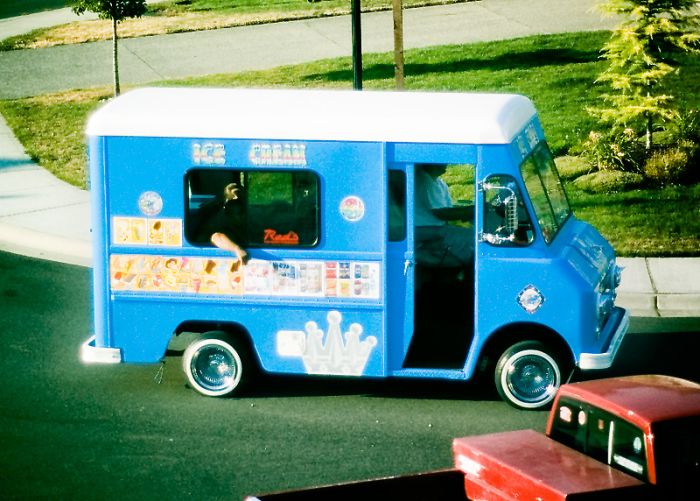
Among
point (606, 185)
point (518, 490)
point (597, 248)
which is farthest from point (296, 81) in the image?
point (518, 490)

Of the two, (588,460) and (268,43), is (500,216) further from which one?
(268,43)

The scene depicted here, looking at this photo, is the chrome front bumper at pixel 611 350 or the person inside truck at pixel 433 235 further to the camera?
the person inside truck at pixel 433 235

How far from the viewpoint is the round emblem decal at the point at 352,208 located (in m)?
10.3

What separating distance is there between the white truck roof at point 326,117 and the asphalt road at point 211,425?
2.30 meters

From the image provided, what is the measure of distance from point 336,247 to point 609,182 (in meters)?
7.11

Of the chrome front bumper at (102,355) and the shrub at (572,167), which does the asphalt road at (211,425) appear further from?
the shrub at (572,167)

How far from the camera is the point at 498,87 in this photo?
781 inches

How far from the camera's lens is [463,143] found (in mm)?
10133

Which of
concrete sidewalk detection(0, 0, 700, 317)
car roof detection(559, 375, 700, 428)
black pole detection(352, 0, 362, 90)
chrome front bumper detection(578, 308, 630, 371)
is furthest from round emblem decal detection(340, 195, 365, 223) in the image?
concrete sidewalk detection(0, 0, 700, 317)

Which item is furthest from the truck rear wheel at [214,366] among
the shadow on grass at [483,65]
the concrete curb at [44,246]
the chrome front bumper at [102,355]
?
the shadow on grass at [483,65]

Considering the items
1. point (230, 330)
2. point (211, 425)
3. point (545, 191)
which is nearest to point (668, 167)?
point (545, 191)

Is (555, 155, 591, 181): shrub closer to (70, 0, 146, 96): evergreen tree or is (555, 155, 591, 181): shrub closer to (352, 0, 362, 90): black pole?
(352, 0, 362, 90): black pole

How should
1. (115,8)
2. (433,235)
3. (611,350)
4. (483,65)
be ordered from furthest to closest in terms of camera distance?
(483,65) → (115,8) → (433,235) → (611,350)

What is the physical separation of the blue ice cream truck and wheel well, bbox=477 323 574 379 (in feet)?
0.05
